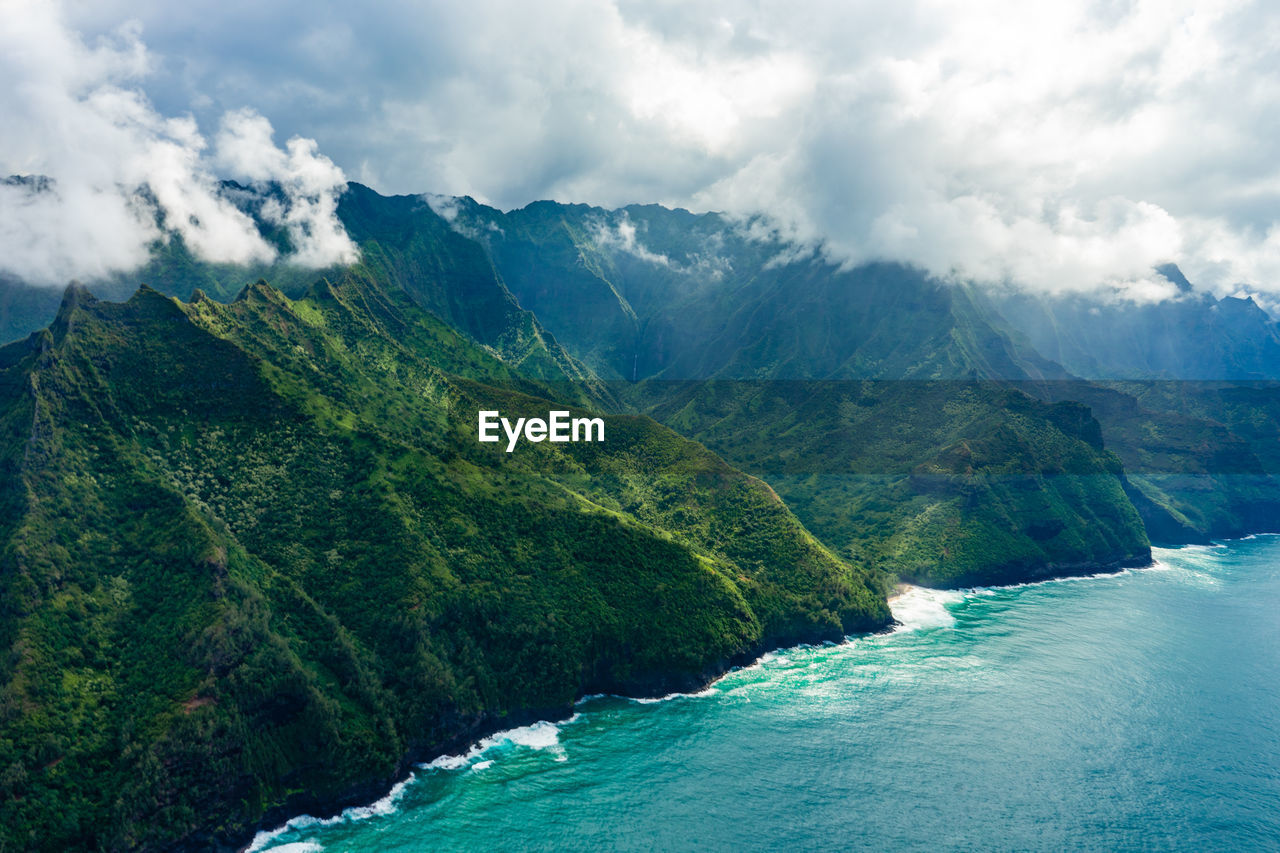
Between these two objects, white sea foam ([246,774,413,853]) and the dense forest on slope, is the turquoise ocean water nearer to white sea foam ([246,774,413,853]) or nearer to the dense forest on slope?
white sea foam ([246,774,413,853])

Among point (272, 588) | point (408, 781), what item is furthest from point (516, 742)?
point (272, 588)

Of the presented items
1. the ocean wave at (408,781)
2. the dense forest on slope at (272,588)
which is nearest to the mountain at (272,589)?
the dense forest on slope at (272,588)

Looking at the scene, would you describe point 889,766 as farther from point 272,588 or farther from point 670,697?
point 272,588

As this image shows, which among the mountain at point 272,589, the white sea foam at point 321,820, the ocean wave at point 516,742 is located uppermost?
the mountain at point 272,589

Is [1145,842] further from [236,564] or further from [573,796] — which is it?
[236,564]

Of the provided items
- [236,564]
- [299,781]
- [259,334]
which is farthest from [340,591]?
[259,334]

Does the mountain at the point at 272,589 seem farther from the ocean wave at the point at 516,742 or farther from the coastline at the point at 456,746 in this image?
the ocean wave at the point at 516,742

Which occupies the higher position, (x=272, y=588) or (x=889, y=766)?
(x=272, y=588)
